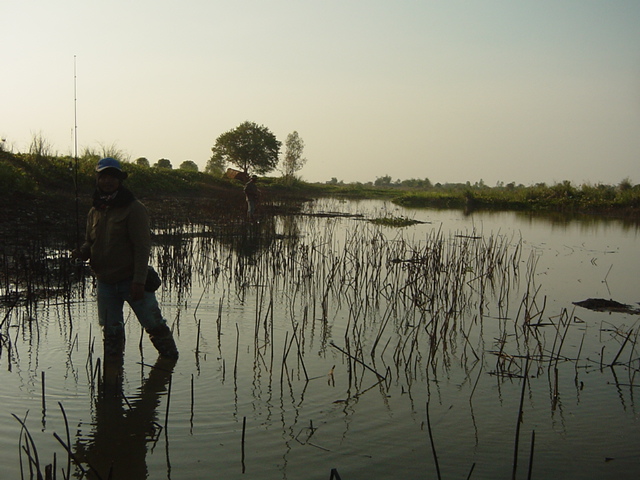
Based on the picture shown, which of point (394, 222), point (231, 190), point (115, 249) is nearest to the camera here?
point (115, 249)

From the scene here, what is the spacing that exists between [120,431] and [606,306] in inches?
→ 288

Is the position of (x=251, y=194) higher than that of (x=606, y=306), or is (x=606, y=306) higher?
(x=251, y=194)

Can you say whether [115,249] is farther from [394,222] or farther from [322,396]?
[394,222]

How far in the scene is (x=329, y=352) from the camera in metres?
6.66

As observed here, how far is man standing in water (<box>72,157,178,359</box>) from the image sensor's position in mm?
5082

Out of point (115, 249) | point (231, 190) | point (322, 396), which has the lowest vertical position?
point (322, 396)

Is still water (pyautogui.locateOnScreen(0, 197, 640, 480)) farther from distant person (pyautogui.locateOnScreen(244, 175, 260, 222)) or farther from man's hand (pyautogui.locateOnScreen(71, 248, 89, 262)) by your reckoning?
distant person (pyautogui.locateOnScreen(244, 175, 260, 222))

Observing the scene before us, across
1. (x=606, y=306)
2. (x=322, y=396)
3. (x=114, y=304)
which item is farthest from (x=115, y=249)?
(x=606, y=306)

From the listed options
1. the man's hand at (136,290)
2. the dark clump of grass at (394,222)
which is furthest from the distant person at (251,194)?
the man's hand at (136,290)

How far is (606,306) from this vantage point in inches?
359

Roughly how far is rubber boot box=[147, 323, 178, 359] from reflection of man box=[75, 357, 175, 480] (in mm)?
Answer: 224

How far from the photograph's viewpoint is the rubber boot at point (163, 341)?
5.66 metres

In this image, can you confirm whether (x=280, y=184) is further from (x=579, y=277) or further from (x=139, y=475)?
(x=139, y=475)

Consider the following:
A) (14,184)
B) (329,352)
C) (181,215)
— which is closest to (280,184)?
(181,215)
